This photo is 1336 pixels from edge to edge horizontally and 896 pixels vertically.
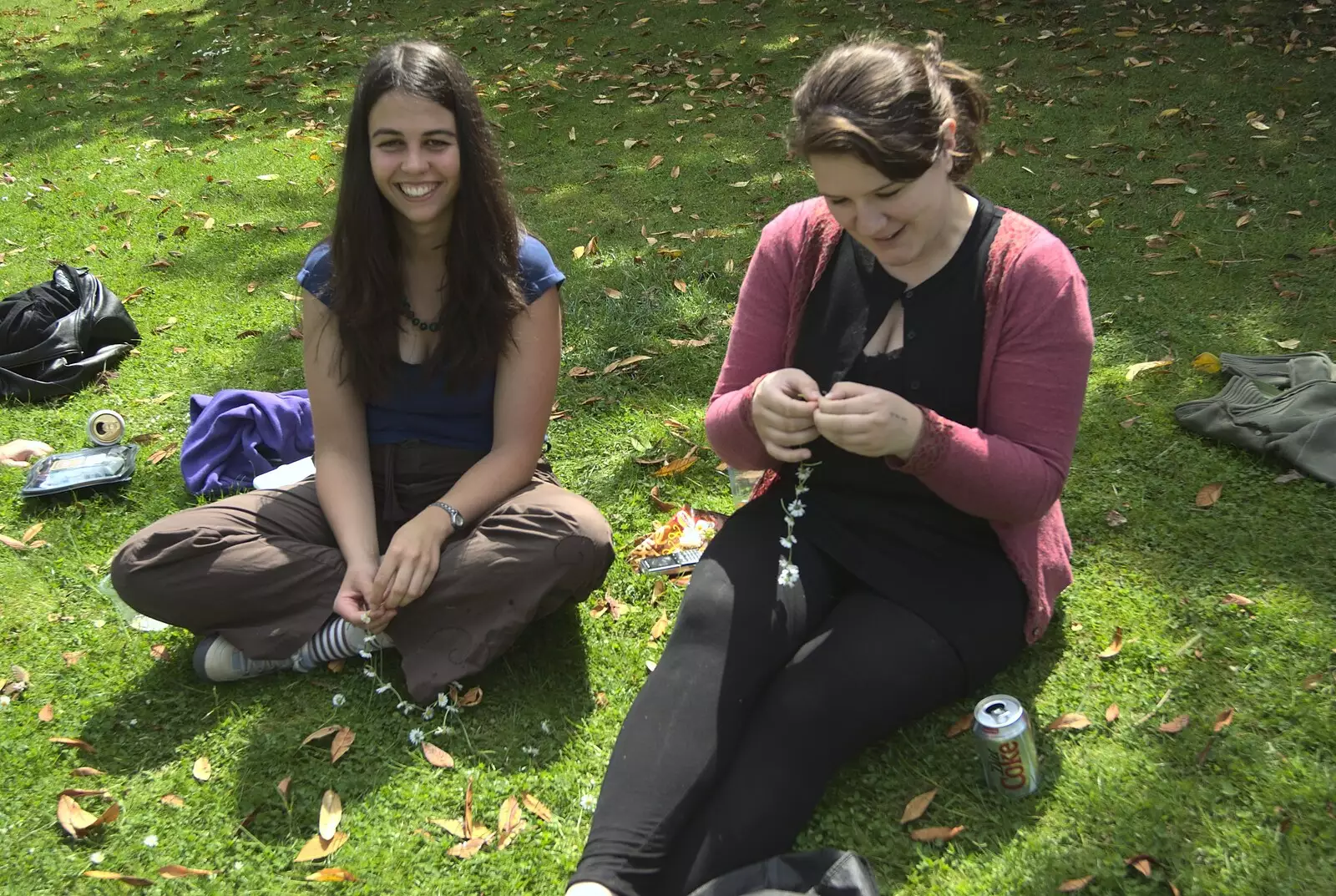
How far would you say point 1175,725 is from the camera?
2.89 metres

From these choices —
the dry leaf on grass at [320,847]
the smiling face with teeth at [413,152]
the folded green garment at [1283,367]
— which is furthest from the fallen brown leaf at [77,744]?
the folded green garment at [1283,367]

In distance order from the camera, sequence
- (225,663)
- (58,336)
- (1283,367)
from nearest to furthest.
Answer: (225,663) → (1283,367) → (58,336)

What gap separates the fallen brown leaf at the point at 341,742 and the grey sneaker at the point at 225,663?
0.35 meters

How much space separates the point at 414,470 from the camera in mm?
3494

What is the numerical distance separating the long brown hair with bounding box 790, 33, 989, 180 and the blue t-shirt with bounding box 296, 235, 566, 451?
3.49 ft

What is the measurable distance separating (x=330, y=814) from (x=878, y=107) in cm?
229

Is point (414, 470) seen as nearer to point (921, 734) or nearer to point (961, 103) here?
point (921, 734)

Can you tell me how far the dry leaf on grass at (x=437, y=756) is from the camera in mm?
3031

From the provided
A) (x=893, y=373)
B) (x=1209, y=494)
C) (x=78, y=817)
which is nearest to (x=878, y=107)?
(x=893, y=373)

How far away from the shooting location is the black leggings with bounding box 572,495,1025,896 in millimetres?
2404

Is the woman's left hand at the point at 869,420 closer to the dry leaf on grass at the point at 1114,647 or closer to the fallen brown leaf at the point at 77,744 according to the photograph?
the dry leaf on grass at the point at 1114,647

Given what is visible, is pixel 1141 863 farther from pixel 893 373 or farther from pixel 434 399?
pixel 434 399

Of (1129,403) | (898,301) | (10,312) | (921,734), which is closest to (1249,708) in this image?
(921,734)

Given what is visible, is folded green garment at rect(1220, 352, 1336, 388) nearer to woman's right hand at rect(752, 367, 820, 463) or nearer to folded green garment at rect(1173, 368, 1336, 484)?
folded green garment at rect(1173, 368, 1336, 484)
